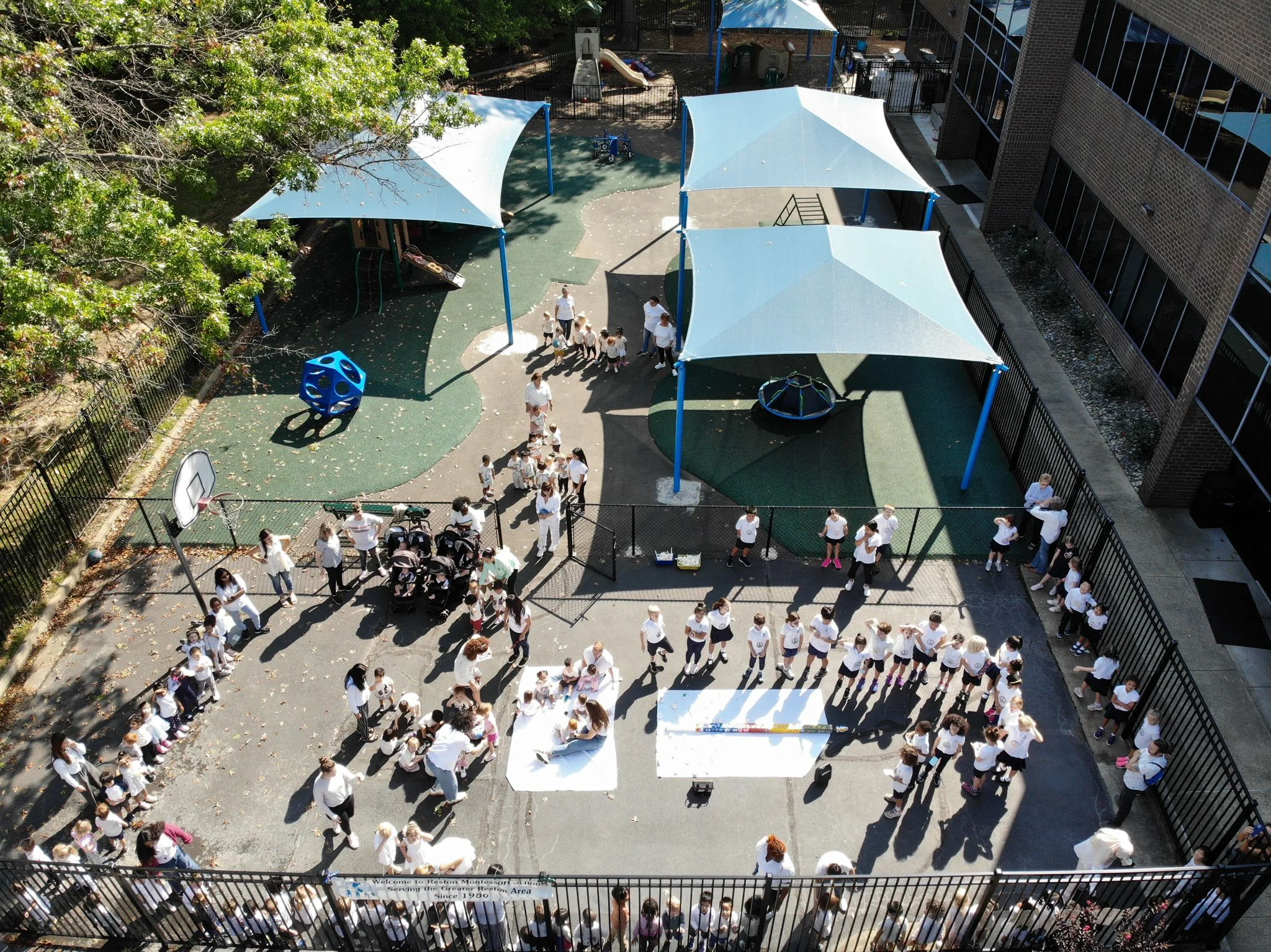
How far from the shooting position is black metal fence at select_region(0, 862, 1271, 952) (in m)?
9.44

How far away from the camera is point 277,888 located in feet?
31.5

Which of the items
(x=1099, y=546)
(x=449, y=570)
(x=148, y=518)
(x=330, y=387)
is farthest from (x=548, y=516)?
(x=1099, y=546)

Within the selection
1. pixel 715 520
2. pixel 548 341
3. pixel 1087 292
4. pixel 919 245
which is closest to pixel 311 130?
pixel 548 341

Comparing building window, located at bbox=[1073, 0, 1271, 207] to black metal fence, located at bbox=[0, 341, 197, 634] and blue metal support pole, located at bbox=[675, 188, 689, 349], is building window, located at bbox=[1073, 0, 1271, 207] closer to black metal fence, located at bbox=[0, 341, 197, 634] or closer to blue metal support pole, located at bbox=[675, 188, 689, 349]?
blue metal support pole, located at bbox=[675, 188, 689, 349]

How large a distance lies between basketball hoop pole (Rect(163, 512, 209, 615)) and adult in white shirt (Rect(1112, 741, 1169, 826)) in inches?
496

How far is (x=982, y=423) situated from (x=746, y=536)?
15.7 feet

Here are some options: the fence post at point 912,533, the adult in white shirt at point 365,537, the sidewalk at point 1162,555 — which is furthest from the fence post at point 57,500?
the sidewalk at point 1162,555

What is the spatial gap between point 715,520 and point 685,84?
23.6 m

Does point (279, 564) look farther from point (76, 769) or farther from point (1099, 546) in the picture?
point (1099, 546)

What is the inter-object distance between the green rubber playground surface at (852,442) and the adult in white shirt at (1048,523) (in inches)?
33.5

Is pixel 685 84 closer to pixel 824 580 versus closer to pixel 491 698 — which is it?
pixel 824 580

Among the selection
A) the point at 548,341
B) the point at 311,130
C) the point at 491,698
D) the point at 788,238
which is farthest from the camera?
the point at 548,341

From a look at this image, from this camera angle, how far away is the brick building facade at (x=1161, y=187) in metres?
14.1

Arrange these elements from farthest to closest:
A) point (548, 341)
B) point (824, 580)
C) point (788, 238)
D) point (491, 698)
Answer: point (548, 341), point (788, 238), point (824, 580), point (491, 698)
